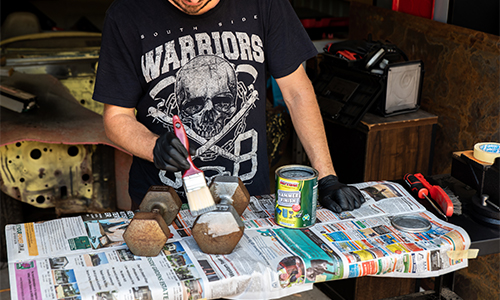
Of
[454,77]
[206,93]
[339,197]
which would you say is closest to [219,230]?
[339,197]

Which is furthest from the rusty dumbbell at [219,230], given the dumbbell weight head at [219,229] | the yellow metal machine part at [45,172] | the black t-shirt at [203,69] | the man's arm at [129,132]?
the yellow metal machine part at [45,172]

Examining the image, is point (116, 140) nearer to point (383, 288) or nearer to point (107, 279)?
point (107, 279)

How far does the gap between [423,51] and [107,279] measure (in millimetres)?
2427

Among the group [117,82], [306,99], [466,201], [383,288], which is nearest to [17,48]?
[117,82]

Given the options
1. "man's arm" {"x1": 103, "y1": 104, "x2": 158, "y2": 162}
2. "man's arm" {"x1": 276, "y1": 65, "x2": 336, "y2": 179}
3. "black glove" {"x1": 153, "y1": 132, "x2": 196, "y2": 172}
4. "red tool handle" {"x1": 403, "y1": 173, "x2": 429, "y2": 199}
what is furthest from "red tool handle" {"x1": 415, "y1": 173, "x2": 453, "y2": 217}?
"man's arm" {"x1": 103, "y1": 104, "x2": 158, "y2": 162}

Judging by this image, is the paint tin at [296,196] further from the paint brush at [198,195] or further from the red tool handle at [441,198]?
the red tool handle at [441,198]

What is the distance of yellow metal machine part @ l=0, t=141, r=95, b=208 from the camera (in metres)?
3.03

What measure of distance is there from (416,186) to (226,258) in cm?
80

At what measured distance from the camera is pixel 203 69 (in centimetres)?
184

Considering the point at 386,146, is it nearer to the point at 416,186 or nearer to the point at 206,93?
the point at 416,186

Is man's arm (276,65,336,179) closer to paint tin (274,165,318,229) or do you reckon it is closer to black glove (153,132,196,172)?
paint tin (274,165,318,229)

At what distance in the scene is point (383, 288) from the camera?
8.92ft

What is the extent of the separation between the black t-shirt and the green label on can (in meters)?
0.44

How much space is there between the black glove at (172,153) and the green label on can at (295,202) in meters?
0.28
